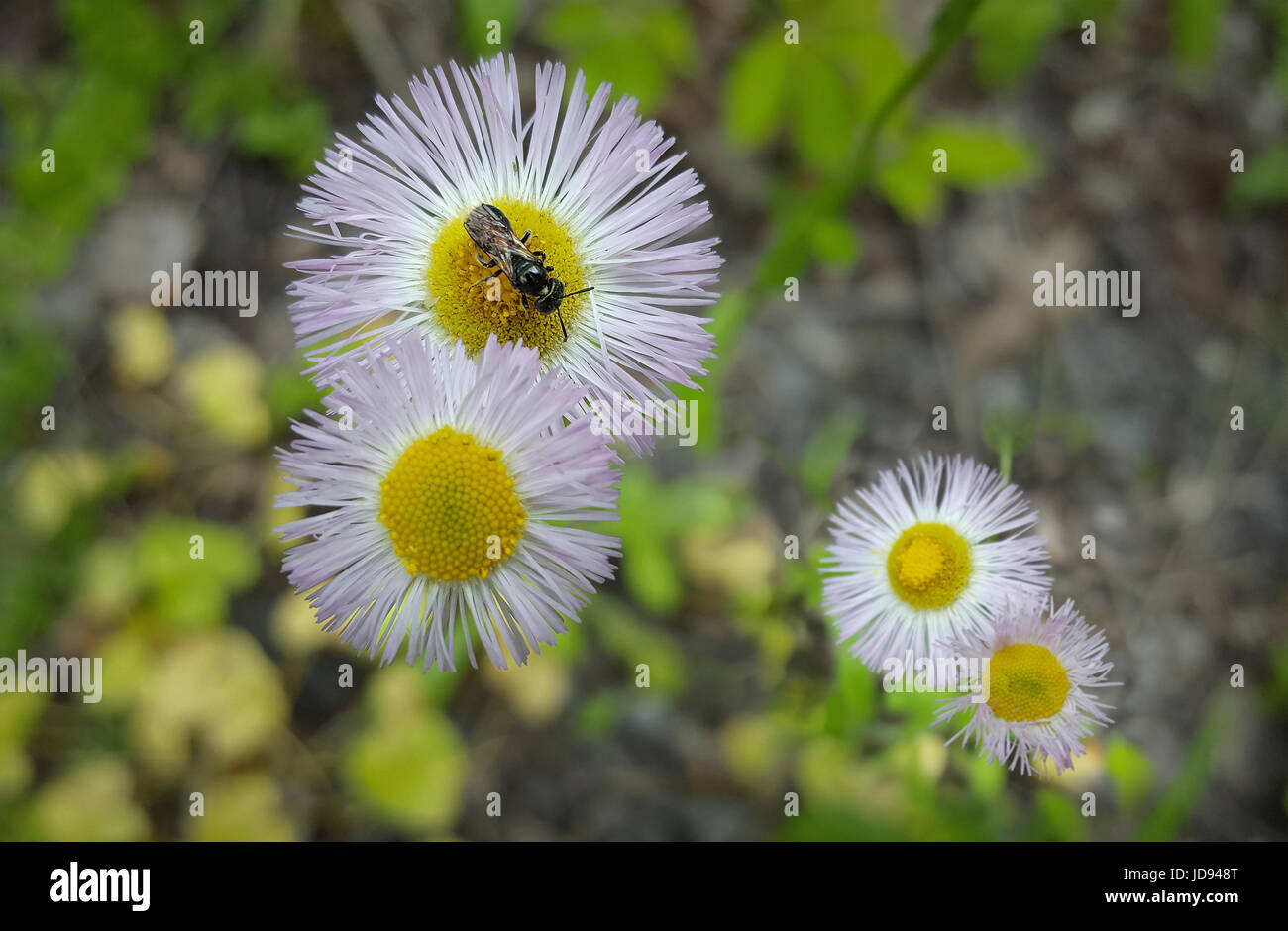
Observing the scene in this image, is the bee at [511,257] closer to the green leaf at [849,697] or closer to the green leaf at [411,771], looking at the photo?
the green leaf at [849,697]

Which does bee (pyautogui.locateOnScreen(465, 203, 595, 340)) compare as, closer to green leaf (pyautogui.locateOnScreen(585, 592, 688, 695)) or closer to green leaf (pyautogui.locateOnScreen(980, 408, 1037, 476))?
green leaf (pyautogui.locateOnScreen(980, 408, 1037, 476))

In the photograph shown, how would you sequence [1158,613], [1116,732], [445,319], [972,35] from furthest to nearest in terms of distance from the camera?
1. [972,35]
2. [1158,613]
3. [1116,732]
4. [445,319]


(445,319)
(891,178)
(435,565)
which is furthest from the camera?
(891,178)

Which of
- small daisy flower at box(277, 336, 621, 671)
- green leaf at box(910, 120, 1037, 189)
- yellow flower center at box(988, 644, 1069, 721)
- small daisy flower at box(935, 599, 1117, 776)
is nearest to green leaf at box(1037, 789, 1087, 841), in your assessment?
small daisy flower at box(935, 599, 1117, 776)

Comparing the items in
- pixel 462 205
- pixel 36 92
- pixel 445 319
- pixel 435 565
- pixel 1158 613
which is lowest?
pixel 1158 613

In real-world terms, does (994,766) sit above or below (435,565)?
below

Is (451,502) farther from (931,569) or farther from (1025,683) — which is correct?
(1025,683)

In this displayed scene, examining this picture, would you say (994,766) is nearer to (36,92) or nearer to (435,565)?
(435,565)

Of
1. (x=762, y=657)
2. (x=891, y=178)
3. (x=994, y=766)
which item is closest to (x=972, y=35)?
(x=891, y=178)

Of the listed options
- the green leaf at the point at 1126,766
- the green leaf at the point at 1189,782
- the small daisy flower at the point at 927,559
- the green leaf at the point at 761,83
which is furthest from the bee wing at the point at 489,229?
the green leaf at the point at 1189,782
